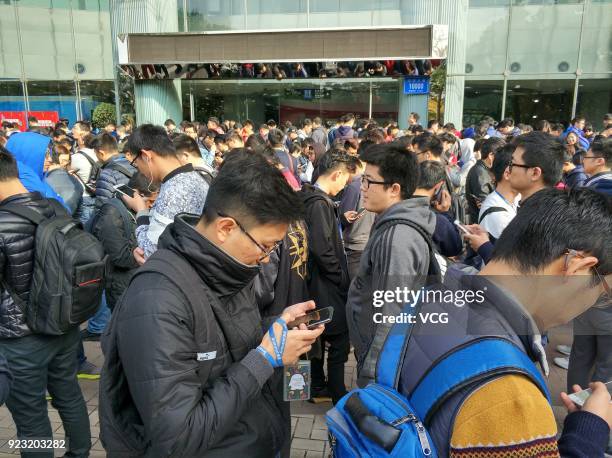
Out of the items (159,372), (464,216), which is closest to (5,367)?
(159,372)

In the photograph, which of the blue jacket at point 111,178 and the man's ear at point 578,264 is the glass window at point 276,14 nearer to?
the blue jacket at point 111,178

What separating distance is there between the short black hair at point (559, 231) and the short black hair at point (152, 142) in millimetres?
2346

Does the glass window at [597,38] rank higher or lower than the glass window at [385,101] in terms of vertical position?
higher

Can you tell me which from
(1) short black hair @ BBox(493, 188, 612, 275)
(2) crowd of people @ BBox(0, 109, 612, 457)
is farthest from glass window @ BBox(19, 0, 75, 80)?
(1) short black hair @ BBox(493, 188, 612, 275)

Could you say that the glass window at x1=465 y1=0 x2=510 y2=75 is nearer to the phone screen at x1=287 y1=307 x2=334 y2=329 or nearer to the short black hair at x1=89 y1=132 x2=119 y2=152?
the short black hair at x1=89 y1=132 x2=119 y2=152

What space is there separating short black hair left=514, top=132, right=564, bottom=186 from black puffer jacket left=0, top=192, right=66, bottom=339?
9.88ft

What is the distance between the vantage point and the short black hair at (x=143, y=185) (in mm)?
3442

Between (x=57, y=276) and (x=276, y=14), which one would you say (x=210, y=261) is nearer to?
(x=57, y=276)

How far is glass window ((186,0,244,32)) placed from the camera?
1627 centimetres

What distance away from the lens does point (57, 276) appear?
2502 mm

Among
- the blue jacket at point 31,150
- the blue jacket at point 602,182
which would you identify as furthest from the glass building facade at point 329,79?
the blue jacket at point 31,150

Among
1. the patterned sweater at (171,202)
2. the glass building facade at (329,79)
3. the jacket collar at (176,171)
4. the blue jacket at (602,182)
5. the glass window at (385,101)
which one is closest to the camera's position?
the patterned sweater at (171,202)

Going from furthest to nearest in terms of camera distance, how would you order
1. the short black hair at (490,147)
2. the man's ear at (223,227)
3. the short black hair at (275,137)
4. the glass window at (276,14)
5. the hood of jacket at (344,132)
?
the glass window at (276,14)
the hood of jacket at (344,132)
the short black hair at (275,137)
the short black hair at (490,147)
the man's ear at (223,227)

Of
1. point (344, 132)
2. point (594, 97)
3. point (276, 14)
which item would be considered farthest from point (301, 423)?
point (594, 97)
